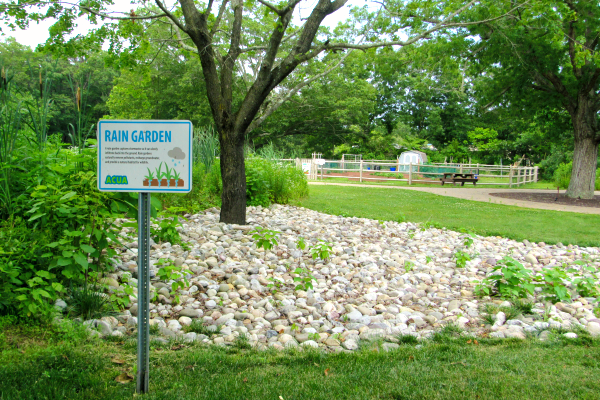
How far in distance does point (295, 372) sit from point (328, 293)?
1829mm

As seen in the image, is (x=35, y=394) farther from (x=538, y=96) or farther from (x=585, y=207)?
(x=538, y=96)

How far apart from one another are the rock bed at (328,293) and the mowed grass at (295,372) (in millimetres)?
327

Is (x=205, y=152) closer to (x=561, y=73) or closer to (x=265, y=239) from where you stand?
(x=265, y=239)

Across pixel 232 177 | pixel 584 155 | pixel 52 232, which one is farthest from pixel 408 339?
pixel 584 155

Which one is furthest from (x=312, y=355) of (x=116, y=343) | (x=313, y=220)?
(x=313, y=220)

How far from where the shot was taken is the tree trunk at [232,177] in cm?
671

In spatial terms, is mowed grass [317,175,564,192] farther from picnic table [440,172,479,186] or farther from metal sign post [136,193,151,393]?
metal sign post [136,193,151,393]

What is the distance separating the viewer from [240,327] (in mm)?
3643

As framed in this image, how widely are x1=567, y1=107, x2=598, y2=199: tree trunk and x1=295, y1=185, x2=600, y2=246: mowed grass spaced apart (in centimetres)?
497

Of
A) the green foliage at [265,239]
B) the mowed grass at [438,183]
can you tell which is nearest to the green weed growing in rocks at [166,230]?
the green foliage at [265,239]

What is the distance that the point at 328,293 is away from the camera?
4.60m

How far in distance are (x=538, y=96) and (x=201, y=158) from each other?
13.6 meters

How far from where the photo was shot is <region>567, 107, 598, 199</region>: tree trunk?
49.8 feet

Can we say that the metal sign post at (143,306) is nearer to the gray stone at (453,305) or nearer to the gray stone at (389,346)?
the gray stone at (389,346)
